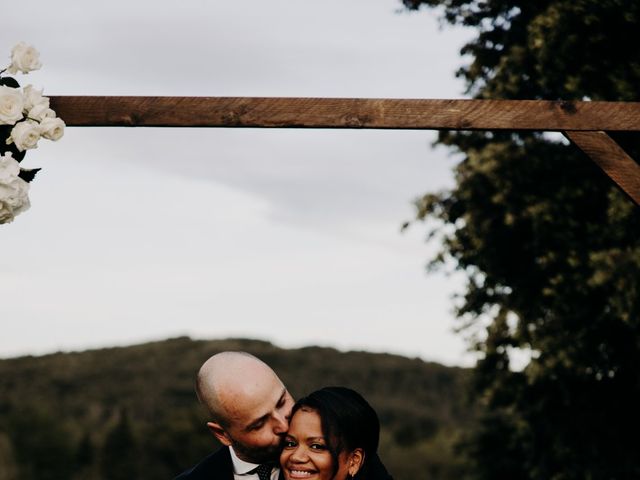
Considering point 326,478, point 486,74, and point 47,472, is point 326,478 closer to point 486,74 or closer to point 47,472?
point 486,74

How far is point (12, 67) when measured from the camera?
4.95 meters

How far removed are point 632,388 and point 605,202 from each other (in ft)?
9.33

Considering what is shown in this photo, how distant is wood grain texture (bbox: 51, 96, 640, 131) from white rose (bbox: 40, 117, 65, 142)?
0.20 m

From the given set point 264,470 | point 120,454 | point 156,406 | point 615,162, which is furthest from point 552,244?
point 156,406

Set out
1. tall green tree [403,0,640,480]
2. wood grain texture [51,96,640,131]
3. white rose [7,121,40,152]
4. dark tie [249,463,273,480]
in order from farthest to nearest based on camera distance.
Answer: tall green tree [403,0,640,480] → wood grain texture [51,96,640,131] → white rose [7,121,40,152] → dark tie [249,463,273,480]

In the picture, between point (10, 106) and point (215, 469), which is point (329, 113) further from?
point (215, 469)

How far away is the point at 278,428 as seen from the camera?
450cm

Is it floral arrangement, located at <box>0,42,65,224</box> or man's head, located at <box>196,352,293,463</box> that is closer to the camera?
man's head, located at <box>196,352,293,463</box>

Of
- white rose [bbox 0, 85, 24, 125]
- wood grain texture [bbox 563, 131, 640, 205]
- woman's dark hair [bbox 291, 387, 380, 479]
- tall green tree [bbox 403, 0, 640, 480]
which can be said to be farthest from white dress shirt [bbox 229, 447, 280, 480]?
tall green tree [bbox 403, 0, 640, 480]

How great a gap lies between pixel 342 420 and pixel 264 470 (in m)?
0.52

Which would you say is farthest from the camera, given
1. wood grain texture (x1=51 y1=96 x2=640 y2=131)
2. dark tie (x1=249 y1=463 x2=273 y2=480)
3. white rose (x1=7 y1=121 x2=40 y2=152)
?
wood grain texture (x1=51 y1=96 x2=640 y2=131)

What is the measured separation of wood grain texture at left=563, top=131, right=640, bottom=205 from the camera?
521 centimetres

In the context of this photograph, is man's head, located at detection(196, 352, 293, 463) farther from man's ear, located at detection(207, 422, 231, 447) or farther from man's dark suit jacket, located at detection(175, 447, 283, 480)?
man's dark suit jacket, located at detection(175, 447, 283, 480)

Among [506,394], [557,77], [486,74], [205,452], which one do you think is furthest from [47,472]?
[557,77]
